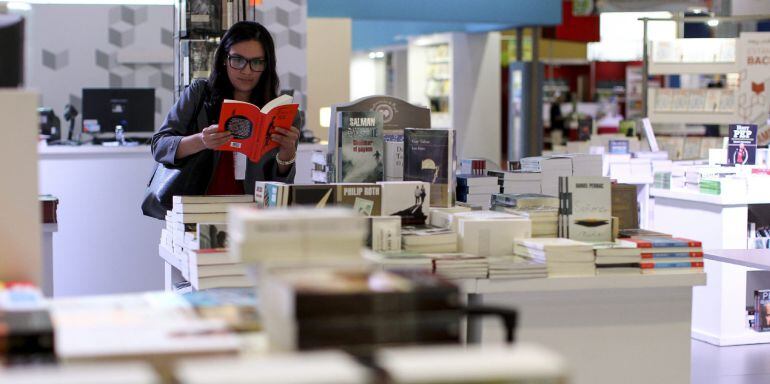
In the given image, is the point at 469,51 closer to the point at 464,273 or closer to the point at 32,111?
the point at 464,273

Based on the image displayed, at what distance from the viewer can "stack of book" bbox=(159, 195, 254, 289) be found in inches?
155

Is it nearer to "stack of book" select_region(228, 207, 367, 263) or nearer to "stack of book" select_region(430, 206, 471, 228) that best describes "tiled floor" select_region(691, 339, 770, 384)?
"stack of book" select_region(430, 206, 471, 228)

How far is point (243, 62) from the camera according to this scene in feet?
15.8

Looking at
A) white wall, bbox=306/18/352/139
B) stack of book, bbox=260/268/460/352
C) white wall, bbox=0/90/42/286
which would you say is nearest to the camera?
stack of book, bbox=260/268/460/352

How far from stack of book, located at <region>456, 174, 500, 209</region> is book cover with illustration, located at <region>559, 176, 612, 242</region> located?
81 cm

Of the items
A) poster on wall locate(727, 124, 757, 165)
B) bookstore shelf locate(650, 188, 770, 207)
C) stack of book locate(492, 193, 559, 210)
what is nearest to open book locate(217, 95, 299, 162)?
stack of book locate(492, 193, 559, 210)

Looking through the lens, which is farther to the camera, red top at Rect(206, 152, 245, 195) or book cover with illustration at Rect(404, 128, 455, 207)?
red top at Rect(206, 152, 245, 195)

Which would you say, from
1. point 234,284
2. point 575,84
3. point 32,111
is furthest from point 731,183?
point 575,84

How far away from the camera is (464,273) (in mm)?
3846

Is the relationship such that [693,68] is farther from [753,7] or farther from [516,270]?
[516,270]

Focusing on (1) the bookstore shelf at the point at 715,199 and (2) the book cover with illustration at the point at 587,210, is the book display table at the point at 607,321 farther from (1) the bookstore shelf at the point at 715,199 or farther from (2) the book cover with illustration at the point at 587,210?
(1) the bookstore shelf at the point at 715,199

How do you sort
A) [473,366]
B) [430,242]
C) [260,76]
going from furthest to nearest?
[260,76]
[430,242]
[473,366]

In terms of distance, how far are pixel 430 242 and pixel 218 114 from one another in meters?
1.42

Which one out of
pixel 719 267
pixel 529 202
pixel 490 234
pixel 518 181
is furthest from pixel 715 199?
pixel 490 234
